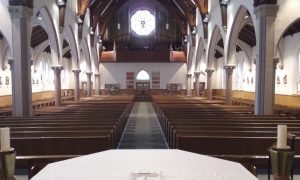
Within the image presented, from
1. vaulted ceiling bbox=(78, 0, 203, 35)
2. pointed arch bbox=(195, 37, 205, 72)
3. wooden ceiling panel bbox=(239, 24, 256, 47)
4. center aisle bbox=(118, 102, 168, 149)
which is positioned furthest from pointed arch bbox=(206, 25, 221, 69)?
center aisle bbox=(118, 102, 168, 149)

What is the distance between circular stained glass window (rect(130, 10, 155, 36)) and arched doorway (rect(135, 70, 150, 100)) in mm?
4433

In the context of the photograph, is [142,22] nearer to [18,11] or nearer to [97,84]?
[97,84]

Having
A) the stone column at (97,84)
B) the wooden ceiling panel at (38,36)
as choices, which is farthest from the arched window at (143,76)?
the wooden ceiling panel at (38,36)

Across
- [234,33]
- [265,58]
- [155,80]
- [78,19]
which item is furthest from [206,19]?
[155,80]

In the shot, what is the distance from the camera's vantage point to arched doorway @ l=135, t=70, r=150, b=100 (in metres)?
33.2

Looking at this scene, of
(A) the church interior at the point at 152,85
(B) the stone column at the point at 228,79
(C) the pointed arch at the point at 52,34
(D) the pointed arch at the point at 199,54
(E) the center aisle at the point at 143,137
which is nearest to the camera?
(A) the church interior at the point at 152,85

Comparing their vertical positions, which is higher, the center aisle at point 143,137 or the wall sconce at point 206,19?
the wall sconce at point 206,19

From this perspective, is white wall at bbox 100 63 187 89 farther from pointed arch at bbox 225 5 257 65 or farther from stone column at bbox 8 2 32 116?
stone column at bbox 8 2 32 116

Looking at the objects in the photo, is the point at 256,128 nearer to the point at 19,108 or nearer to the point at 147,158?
the point at 147,158

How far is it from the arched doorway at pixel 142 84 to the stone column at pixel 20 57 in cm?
2221

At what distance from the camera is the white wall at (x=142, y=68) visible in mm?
33656

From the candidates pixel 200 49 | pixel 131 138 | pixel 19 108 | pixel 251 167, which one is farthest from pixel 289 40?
pixel 251 167

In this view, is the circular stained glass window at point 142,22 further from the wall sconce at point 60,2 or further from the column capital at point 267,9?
the column capital at point 267,9

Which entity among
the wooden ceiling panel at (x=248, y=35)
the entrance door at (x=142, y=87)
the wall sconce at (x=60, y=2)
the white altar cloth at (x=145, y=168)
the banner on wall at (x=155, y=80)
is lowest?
the white altar cloth at (x=145, y=168)
